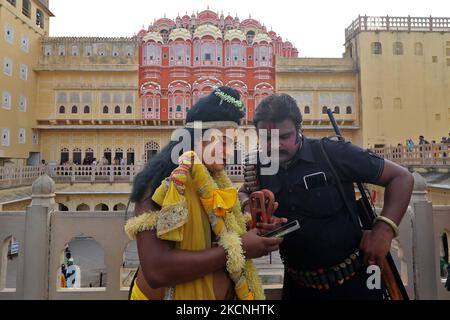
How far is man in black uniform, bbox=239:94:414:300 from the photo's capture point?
1723 millimetres

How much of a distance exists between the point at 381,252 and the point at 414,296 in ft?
6.46

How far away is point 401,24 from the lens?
2456 centimetres

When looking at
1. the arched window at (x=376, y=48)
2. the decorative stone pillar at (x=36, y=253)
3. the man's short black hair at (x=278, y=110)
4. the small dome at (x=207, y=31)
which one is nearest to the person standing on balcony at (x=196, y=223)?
the man's short black hair at (x=278, y=110)

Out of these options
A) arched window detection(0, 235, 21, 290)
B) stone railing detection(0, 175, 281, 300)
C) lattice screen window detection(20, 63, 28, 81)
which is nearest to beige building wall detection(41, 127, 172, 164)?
lattice screen window detection(20, 63, 28, 81)

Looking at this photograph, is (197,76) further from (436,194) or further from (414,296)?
(414,296)

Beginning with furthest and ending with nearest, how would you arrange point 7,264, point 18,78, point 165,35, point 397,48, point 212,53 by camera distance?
1. point 165,35
2. point 212,53
3. point 397,48
4. point 18,78
5. point 7,264

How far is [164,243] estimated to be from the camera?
1.41 meters

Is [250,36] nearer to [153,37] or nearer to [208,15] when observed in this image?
[208,15]

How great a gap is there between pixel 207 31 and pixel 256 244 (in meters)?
25.3

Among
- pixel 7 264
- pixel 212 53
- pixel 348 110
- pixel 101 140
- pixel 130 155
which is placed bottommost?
pixel 7 264

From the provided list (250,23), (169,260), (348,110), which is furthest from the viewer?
(250,23)

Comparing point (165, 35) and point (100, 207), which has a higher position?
point (165, 35)

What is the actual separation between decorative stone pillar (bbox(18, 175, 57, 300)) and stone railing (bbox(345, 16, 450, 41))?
1028 inches

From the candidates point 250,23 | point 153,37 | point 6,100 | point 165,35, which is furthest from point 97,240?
point 250,23
